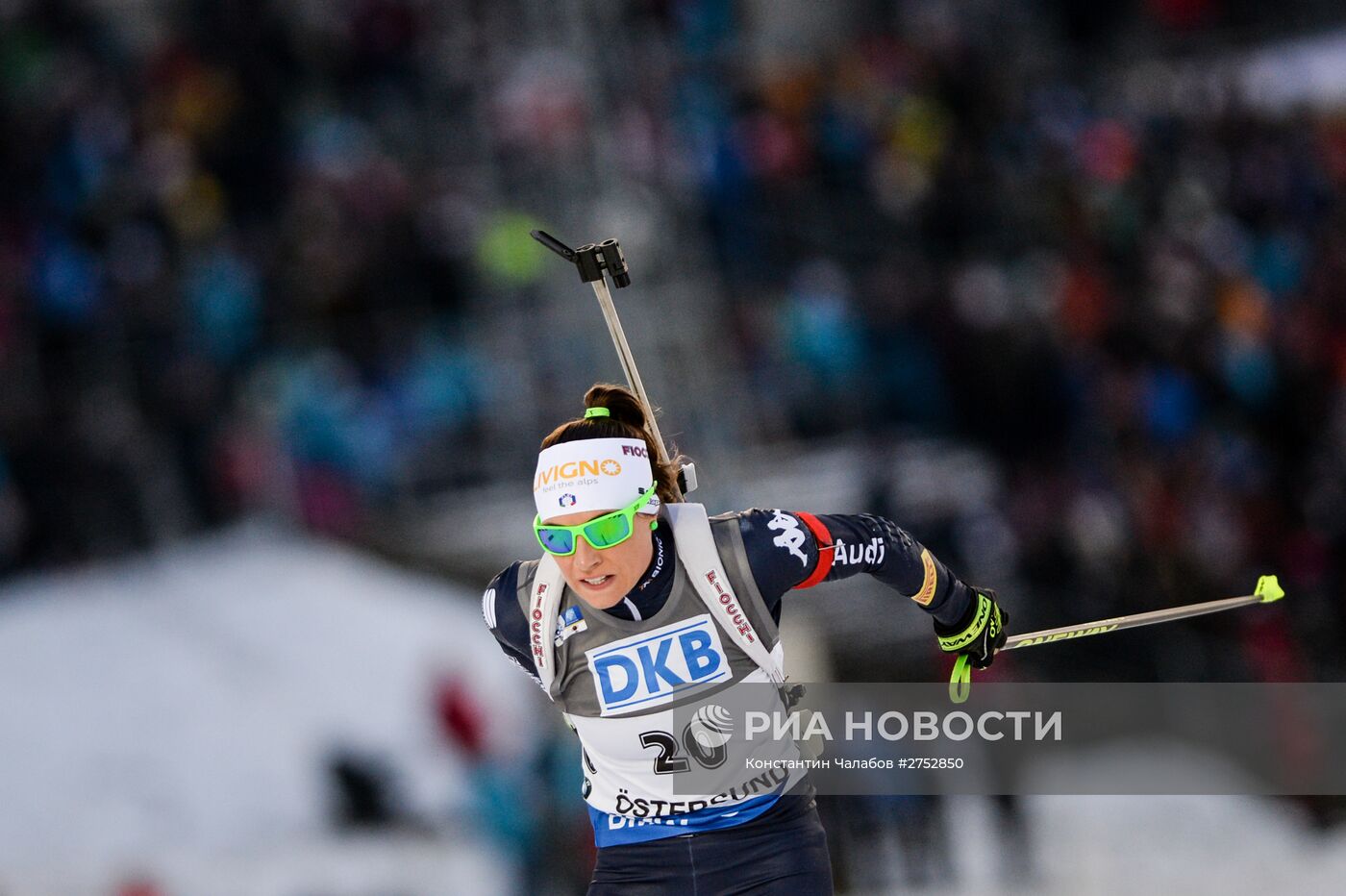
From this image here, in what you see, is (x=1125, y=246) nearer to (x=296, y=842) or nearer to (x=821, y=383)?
(x=821, y=383)

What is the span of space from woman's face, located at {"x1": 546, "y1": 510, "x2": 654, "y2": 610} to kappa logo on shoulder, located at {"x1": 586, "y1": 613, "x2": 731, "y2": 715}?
0.38 ft

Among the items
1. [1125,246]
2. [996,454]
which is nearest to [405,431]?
[996,454]

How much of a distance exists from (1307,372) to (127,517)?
23.9ft

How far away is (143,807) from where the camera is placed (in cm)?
984

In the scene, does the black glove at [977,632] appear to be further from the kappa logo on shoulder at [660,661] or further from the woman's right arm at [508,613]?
the woman's right arm at [508,613]

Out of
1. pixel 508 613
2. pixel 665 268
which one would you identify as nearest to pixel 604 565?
pixel 508 613

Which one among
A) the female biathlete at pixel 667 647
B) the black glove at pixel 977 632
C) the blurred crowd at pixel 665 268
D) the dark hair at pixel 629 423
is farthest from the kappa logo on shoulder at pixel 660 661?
the blurred crowd at pixel 665 268

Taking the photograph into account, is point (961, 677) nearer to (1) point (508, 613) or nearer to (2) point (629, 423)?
(2) point (629, 423)

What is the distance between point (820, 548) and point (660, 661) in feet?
1.46

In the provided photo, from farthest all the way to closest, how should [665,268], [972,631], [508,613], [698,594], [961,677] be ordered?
[665,268]
[961,677]
[972,631]
[508,613]
[698,594]

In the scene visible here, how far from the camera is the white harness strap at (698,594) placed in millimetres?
3975

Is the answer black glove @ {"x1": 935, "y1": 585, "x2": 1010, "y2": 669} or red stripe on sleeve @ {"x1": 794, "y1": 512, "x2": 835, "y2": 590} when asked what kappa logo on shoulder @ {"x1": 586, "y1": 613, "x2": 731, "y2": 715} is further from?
black glove @ {"x1": 935, "y1": 585, "x2": 1010, "y2": 669}

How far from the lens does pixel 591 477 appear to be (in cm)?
397

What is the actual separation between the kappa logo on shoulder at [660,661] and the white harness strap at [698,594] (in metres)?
0.06
